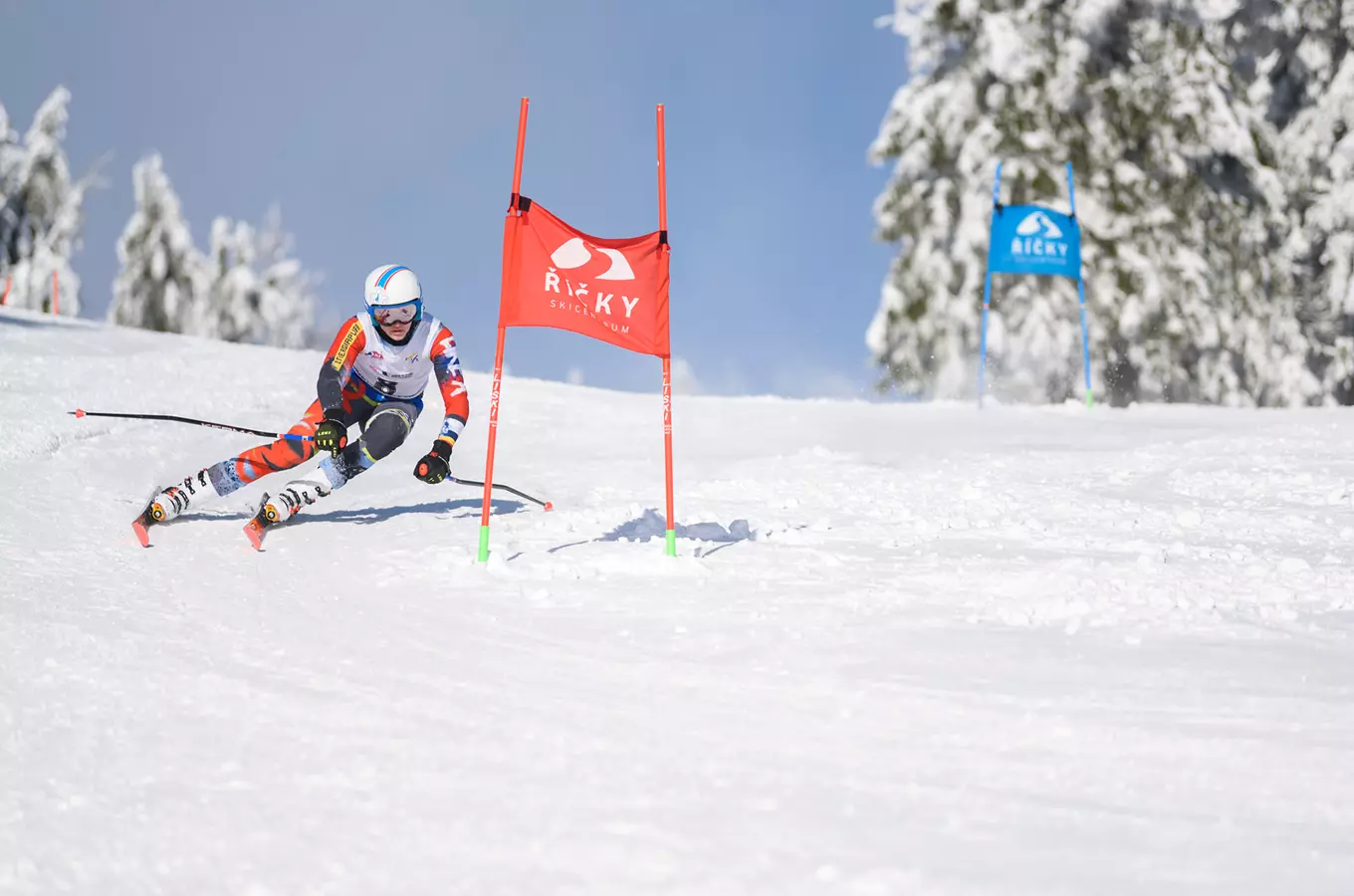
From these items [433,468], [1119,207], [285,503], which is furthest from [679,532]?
[1119,207]

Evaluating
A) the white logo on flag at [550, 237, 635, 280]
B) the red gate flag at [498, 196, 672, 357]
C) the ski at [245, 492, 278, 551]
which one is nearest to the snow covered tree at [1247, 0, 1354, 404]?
the red gate flag at [498, 196, 672, 357]

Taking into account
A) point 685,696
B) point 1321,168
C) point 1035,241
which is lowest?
point 685,696

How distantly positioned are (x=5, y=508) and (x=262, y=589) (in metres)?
2.39

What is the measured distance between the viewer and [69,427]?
30.3 ft

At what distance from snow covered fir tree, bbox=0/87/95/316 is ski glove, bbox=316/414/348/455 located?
29.6 m

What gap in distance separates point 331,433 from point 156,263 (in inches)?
1213

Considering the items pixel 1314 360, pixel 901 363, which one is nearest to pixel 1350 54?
pixel 1314 360

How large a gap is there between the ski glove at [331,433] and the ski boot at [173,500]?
0.87 m

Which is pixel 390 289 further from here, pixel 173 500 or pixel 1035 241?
pixel 1035 241

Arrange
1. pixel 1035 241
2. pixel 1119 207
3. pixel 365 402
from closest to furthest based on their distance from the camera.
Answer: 1. pixel 365 402
2. pixel 1035 241
3. pixel 1119 207

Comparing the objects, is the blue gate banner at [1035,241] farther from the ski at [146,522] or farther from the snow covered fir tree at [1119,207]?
the ski at [146,522]

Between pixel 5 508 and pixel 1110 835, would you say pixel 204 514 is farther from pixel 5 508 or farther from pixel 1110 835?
pixel 1110 835

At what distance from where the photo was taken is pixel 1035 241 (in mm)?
16406

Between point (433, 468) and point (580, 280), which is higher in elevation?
point (580, 280)
